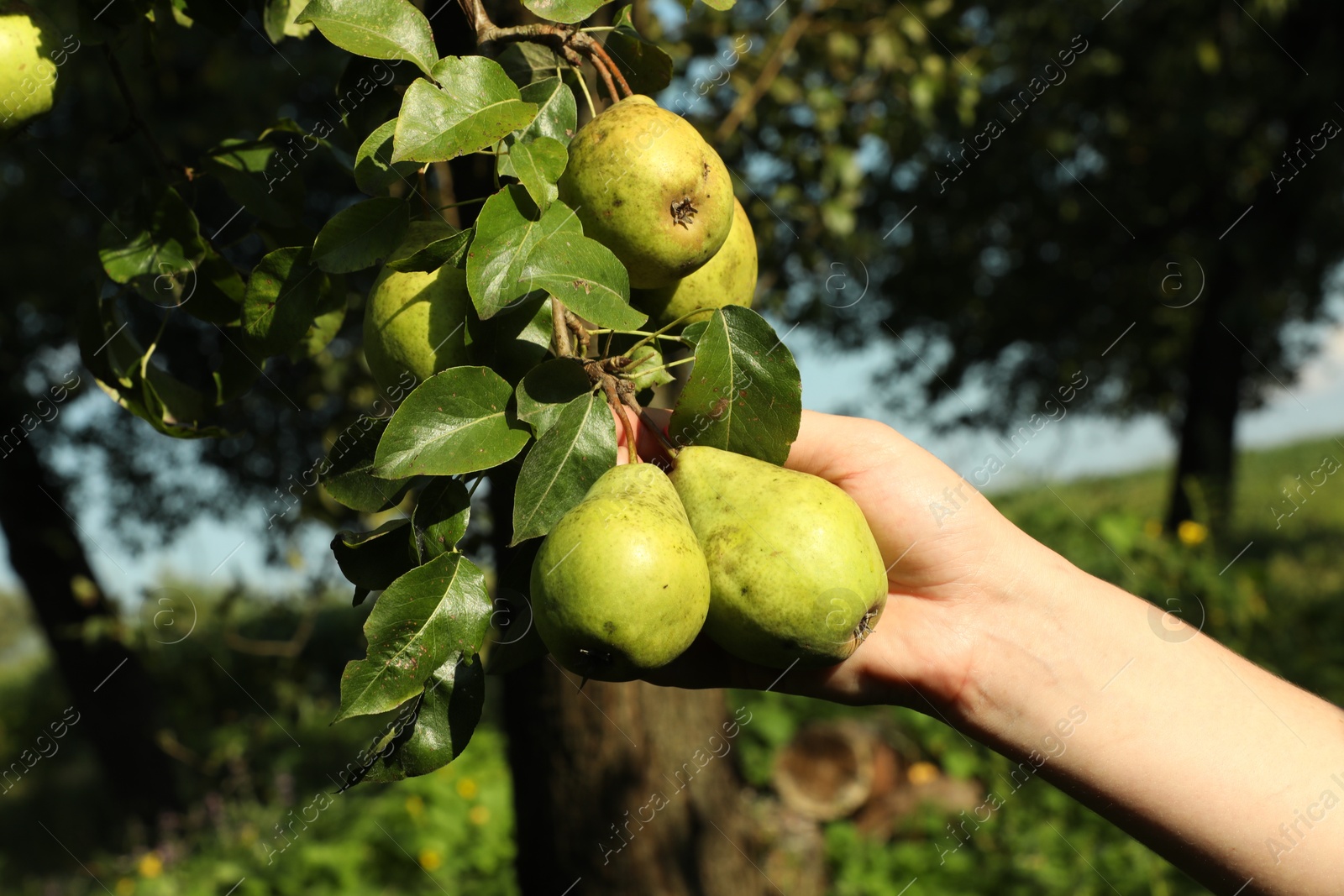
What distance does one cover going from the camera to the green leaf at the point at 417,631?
106 centimetres

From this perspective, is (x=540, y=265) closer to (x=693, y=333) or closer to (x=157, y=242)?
(x=693, y=333)

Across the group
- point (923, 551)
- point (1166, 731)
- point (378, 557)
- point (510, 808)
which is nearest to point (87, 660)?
point (510, 808)

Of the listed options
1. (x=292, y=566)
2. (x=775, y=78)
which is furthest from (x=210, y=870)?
(x=775, y=78)

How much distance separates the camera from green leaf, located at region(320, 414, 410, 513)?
3.80ft

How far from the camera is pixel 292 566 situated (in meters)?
3.87

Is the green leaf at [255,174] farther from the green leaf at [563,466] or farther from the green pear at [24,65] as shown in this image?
the green leaf at [563,466]

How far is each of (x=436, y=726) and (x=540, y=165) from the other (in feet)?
2.25

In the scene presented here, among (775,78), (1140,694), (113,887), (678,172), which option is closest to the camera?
(678,172)

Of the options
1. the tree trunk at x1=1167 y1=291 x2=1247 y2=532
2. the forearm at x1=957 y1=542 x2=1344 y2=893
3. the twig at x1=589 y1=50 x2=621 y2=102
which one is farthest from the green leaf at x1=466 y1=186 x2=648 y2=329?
the tree trunk at x1=1167 y1=291 x2=1247 y2=532

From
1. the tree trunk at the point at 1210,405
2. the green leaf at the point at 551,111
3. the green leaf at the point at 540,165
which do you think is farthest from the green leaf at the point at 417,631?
the tree trunk at the point at 1210,405

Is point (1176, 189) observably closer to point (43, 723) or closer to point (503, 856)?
point (503, 856)

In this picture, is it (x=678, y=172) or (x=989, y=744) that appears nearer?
(x=678, y=172)

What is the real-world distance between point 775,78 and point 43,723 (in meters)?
10.8

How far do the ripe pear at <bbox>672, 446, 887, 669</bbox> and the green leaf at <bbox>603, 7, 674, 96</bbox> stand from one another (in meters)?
0.55
